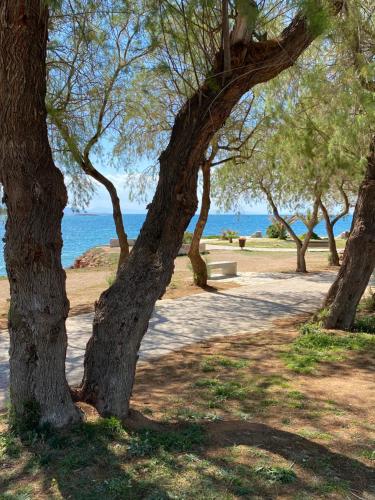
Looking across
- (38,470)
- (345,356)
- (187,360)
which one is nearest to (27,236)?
(38,470)

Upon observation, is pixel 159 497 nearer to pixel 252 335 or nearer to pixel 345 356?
pixel 345 356

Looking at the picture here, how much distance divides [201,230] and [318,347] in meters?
6.48

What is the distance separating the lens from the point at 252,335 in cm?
858

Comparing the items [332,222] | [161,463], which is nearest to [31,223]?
[161,463]

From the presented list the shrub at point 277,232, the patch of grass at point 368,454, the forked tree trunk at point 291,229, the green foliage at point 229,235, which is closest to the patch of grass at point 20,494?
the patch of grass at point 368,454

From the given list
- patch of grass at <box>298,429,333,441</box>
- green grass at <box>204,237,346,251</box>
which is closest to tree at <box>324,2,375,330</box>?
patch of grass at <box>298,429,333,441</box>

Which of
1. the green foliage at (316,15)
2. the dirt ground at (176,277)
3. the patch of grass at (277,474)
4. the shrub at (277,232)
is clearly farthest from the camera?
the shrub at (277,232)

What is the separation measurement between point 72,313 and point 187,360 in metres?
4.34

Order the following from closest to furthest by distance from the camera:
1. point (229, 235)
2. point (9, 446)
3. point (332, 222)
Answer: point (9, 446), point (332, 222), point (229, 235)

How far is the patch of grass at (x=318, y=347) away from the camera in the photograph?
6.62m

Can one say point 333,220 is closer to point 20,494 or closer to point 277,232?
point 20,494

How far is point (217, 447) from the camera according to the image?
380 cm

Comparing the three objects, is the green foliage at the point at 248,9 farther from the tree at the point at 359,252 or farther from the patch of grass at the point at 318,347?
the patch of grass at the point at 318,347

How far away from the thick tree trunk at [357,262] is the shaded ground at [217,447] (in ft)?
7.74
